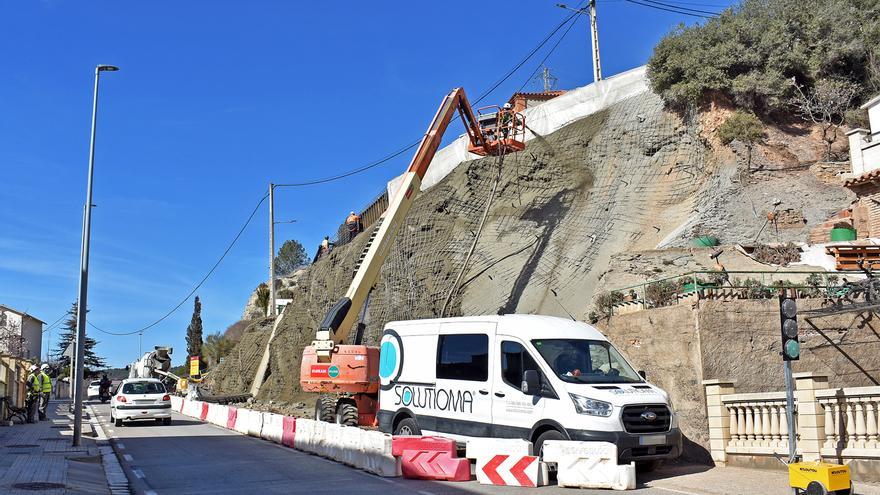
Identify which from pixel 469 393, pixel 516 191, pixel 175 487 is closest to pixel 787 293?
pixel 469 393

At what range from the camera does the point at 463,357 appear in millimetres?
13164

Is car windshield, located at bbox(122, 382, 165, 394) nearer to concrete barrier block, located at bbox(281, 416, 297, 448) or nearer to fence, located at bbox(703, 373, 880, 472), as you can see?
concrete barrier block, located at bbox(281, 416, 297, 448)

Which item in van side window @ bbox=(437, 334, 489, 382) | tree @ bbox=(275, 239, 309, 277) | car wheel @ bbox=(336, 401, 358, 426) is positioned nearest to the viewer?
van side window @ bbox=(437, 334, 489, 382)

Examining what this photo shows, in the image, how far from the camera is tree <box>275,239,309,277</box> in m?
83.4

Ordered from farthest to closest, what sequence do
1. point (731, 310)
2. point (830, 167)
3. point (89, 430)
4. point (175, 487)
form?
point (830, 167)
point (89, 430)
point (731, 310)
point (175, 487)

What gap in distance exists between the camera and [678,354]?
562 inches

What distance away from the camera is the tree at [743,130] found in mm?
28359

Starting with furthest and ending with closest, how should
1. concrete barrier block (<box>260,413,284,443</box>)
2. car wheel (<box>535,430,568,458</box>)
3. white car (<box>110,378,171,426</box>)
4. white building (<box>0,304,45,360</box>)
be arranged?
white building (<box>0,304,45,360</box>)
white car (<box>110,378,171,426</box>)
concrete barrier block (<box>260,413,284,443</box>)
car wheel (<box>535,430,568,458</box>)

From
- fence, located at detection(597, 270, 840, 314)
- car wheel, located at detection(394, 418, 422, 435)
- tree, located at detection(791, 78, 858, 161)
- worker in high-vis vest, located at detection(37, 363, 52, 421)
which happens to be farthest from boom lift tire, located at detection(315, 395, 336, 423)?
tree, located at detection(791, 78, 858, 161)

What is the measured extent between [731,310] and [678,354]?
1.31m

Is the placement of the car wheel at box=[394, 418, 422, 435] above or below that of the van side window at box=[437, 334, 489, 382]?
below

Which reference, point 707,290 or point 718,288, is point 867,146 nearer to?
point 718,288

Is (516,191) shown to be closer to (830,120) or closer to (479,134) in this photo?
(479,134)

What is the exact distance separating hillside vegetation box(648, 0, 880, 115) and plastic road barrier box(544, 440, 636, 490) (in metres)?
22.7
